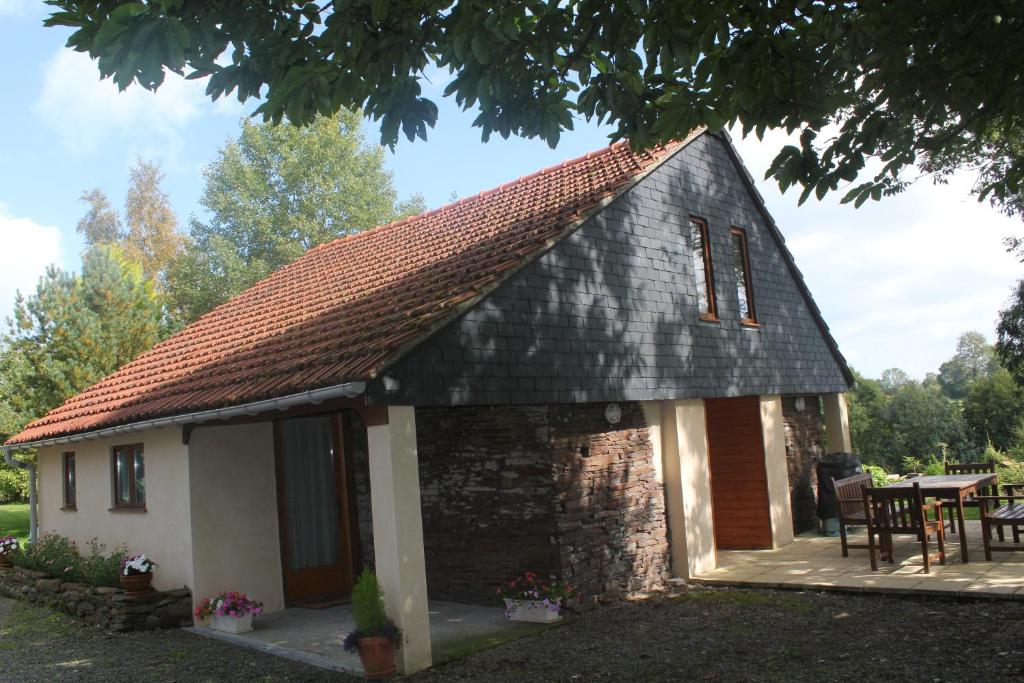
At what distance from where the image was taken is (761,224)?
14.0 metres

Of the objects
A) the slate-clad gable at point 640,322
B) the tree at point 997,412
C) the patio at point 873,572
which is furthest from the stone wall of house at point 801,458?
the tree at point 997,412

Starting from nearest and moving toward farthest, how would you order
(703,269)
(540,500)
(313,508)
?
(540,500), (313,508), (703,269)

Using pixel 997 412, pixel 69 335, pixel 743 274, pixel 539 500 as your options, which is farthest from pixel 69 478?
pixel 997 412

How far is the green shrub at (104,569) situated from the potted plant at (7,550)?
379cm

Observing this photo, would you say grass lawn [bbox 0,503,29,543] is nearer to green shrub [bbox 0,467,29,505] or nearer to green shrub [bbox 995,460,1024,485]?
green shrub [bbox 0,467,29,505]

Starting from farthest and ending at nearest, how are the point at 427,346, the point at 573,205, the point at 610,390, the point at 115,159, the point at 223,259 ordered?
the point at 115,159, the point at 223,259, the point at 573,205, the point at 610,390, the point at 427,346

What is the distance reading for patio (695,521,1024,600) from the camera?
339 inches

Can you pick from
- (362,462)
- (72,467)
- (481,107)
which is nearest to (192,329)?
(72,467)

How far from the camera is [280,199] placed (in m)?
36.7

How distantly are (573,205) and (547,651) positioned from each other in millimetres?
5476

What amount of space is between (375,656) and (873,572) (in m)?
6.27

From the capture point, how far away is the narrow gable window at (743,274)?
13.0m

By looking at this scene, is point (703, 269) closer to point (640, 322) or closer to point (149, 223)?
point (640, 322)

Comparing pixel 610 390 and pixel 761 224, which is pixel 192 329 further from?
pixel 761 224
